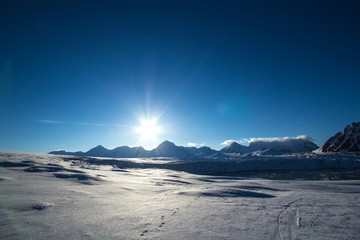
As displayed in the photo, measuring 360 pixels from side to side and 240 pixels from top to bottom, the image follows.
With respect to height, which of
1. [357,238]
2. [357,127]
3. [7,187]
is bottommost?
[357,238]

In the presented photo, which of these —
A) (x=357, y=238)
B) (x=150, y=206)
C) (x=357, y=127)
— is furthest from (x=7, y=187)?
(x=357, y=127)

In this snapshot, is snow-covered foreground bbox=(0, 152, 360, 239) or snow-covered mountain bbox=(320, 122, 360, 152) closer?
snow-covered foreground bbox=(0, 152, 360, 239)

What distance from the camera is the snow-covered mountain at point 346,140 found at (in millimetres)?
148750

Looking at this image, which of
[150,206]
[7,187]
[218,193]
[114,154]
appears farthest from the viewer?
[114,154]

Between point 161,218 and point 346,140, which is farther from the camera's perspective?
point 346,140

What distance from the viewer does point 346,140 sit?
508 ft

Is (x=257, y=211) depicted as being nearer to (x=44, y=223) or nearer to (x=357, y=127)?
(x=44, y=223)

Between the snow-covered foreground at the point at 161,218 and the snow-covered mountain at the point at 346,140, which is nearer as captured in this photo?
the snow-covered foreground at the point at 161,218

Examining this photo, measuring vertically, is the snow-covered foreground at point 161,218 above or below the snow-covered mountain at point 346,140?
below

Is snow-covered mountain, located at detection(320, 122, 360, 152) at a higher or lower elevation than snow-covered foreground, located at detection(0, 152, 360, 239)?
higher

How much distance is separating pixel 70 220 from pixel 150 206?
184cm

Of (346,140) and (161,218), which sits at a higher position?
(346,140)

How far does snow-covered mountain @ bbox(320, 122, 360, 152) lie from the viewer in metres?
149

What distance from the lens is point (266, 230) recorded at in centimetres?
380
